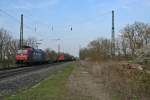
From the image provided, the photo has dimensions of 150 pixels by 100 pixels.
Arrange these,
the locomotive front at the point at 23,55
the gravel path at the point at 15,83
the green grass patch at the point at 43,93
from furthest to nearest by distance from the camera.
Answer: the locomotive front at the point at 23,55 → the gravel path at the point at 15,83 → the green grass patch at the point at 43,93

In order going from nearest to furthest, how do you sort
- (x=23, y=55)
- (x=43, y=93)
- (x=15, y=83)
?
(x=43, y=93) < (x=15, y=83) < (x=23, y=55)

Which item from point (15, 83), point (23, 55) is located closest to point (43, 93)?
point (15, 83)

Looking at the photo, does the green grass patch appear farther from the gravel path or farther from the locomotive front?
the locomotive front

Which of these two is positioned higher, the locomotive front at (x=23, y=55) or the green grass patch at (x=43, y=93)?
the locomotive front at (x=23, y=55)

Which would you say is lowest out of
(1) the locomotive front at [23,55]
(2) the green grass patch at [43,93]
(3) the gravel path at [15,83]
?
(3) the gravel path at [15,83]

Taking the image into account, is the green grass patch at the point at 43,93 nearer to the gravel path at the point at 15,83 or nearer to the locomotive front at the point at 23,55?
the gravel path at the point at 15,83

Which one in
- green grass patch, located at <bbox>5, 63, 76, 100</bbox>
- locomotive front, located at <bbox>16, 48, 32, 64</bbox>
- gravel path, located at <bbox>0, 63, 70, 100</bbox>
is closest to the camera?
green grass patch, located at <bbox>5, 63, 76, 100</bbox>

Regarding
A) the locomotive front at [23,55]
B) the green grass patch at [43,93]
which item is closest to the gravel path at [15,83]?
the green grass patch at [43,93]

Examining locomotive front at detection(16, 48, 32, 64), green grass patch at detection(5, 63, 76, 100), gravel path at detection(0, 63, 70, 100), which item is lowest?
gravel path at detection(0, 63, 70, 100)

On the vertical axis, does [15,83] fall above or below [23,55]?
below

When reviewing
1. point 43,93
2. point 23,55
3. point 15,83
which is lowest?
point 15,83

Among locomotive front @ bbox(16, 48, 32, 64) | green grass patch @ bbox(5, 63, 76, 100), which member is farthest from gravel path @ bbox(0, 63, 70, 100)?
locomotive front @ bbox(16, 48, 32, 64)

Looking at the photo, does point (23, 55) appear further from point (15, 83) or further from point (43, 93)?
point (43, 93)

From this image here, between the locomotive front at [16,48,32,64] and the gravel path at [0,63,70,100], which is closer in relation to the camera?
the gravel path at [0,63,70,100]
